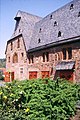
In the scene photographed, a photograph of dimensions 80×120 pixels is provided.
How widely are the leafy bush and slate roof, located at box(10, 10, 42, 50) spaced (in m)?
19.5


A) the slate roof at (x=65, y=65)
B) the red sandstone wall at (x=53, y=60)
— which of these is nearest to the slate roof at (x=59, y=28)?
the red sandstone wall at (x=53, y=60)

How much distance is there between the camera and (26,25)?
1252 inches

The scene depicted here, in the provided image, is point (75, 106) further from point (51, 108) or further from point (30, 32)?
point (30, 32)

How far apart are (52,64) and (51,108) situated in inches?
599

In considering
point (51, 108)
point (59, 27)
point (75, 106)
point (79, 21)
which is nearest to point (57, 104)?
point (51, 108)

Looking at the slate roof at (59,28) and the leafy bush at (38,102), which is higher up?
the slate roof at (59,28)

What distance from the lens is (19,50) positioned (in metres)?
30.8

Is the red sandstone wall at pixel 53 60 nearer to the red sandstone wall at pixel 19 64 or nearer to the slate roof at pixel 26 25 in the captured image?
the red sandstone wall at pixel 19 64

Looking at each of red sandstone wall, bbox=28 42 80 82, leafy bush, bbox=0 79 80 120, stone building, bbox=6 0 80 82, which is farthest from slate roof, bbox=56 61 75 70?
leafy bush, bbox=0 79 80 120

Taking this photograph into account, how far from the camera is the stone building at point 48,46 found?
20.0 m

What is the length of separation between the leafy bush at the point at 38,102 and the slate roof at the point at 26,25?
766 inches

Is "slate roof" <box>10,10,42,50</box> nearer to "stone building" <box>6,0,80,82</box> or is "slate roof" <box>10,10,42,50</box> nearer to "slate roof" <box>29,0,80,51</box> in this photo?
"stone building" <box>6,0,80,82</box>

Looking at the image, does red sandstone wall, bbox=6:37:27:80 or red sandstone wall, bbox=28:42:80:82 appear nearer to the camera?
red sandstone wall, bbox=28:42:80:82

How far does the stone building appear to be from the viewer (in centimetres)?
2003
